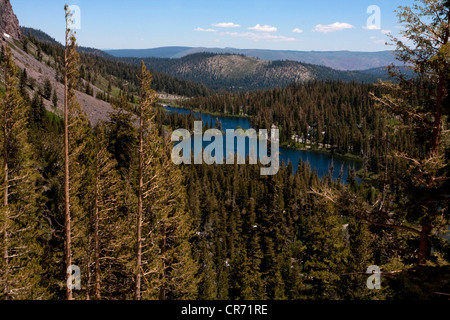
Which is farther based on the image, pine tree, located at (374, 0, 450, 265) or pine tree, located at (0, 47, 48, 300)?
pine tree, located at (0, 47, 48, 300)

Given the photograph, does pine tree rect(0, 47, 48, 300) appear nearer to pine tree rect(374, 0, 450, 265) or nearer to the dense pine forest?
the dense pine forest

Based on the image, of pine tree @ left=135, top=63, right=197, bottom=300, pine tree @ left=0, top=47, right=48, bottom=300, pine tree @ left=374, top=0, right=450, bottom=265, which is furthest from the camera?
pine tree @ left=0, top=47, right=48, bottom=300

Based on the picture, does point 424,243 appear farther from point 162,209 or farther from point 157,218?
point 157,218

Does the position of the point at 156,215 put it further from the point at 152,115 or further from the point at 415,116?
the point at 415,116

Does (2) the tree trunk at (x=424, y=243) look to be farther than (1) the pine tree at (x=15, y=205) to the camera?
No

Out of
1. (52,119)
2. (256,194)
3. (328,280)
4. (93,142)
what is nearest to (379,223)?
(328,280)

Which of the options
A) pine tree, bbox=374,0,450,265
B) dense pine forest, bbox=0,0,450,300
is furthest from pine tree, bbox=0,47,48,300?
pine tree, bbox=374,0,450,265

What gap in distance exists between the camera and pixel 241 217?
2788 inches

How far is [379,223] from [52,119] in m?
120

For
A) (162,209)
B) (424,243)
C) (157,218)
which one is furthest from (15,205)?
(424,243)

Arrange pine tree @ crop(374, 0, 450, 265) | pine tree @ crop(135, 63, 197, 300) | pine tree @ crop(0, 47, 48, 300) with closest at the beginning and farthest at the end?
pine tree @ crop(374, 0, 450, 265) → pine tree @ crop(135, 63, 197, 300) → pine tree @ crop(0, 47, 48, 300)

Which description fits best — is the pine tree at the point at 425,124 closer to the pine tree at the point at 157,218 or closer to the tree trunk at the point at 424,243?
the tree trunk at the point at 424,243

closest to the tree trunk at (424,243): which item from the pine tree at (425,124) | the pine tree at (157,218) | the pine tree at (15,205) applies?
the pine tree at (425,124)
